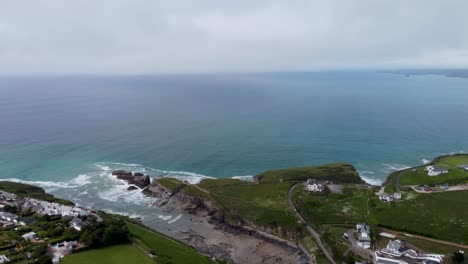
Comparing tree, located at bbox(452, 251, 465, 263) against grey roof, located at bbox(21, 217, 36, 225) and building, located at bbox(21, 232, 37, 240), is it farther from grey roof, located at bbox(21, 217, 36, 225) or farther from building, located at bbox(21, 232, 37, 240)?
grey roof, located at bbox(21, 217, 36, 225)

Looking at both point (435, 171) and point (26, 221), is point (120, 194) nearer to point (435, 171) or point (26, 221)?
point (26, 221)

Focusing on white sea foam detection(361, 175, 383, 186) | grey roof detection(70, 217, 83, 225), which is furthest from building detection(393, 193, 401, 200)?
grey roof detection(70, 217, 83, 225)

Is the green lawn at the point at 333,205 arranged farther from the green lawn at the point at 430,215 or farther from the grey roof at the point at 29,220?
the grey roof at the point at 29,220

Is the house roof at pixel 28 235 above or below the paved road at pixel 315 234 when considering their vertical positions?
above

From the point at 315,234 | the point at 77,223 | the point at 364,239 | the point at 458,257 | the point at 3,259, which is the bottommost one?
the point at 315,234

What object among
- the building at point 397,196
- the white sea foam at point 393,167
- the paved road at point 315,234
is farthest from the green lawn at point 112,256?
the white sea foam at point 393,167

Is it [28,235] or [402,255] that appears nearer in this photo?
[402,255]

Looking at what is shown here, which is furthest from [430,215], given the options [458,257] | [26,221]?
[26,221]

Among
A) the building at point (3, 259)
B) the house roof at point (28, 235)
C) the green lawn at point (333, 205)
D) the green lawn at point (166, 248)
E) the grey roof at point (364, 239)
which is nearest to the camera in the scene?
the building at point (3, 259)
